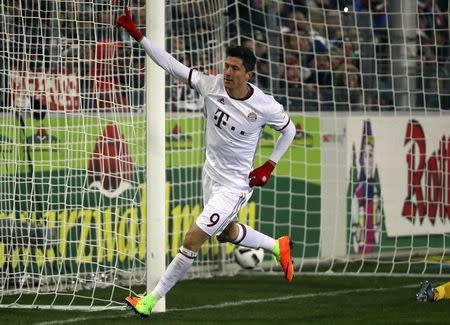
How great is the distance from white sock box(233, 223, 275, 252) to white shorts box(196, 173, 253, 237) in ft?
1.28

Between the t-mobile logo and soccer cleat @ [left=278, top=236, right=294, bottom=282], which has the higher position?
the t-mobile logo

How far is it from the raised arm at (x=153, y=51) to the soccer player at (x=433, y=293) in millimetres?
2792

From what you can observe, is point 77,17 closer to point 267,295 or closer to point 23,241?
point 23,241

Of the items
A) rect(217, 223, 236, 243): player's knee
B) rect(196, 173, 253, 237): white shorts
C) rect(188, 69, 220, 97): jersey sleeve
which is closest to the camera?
rect(196, 173, 253, 237): white shorts

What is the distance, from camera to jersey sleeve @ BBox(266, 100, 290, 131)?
1088 cm

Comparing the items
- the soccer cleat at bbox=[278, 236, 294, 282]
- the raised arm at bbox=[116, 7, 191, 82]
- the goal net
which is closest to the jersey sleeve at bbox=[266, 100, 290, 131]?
the raised arm at bbox=[116, 7, 191, 82]

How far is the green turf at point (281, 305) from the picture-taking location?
34.6 feet

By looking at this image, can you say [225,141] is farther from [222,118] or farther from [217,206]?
[217,206]

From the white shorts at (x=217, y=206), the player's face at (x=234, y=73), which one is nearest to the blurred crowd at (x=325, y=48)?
the white shorts at (x=217, y=206)

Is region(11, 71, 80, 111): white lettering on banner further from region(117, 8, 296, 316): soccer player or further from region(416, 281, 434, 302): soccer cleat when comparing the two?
region(416, 281, 434, 302): soccer cleat

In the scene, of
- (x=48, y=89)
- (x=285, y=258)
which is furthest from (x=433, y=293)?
(x=48, y=89)

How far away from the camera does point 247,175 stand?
35.8 ft

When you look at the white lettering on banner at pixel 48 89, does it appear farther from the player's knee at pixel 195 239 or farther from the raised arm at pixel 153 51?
the player's knee at pixel 195 239

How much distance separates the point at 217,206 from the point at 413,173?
669cm
